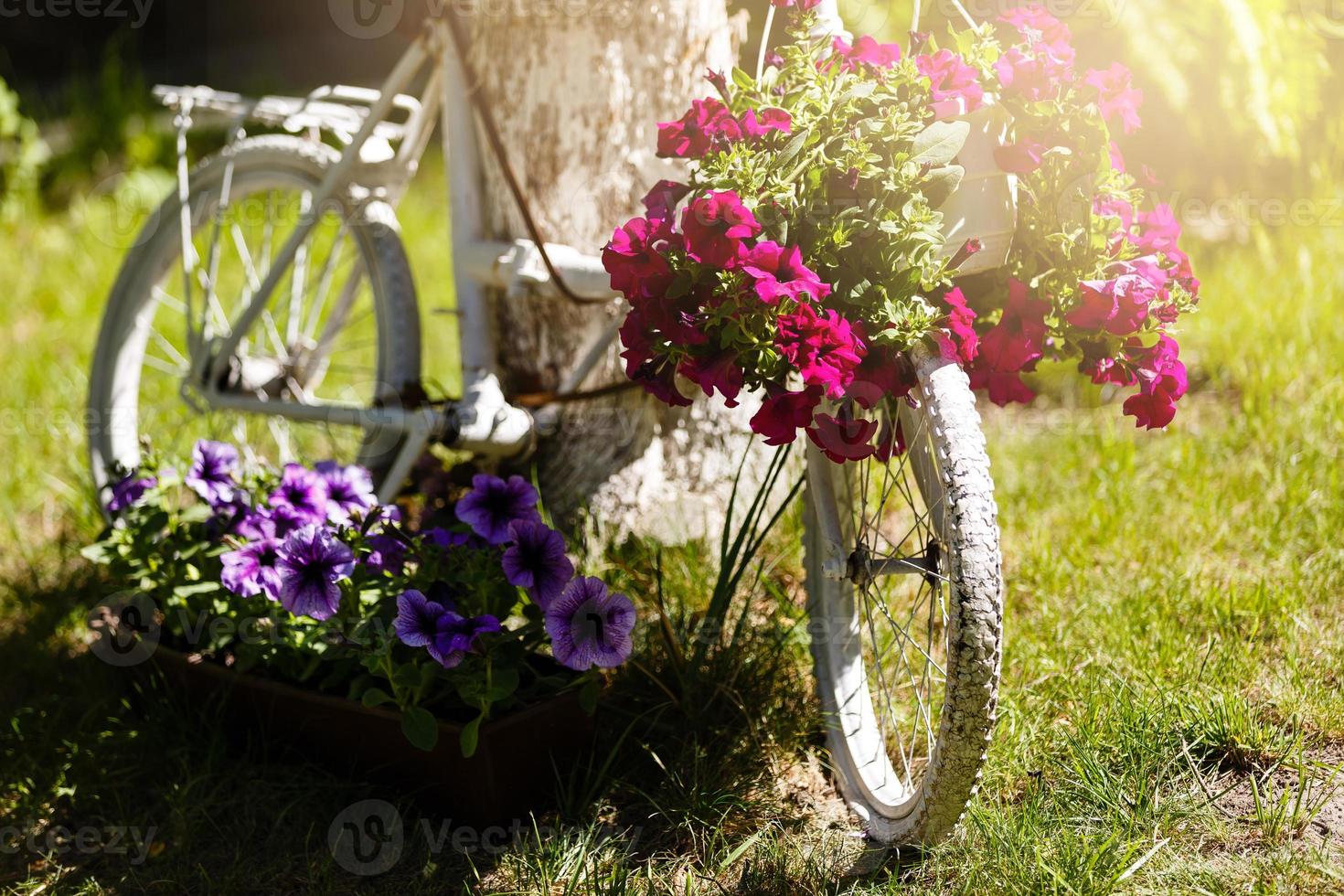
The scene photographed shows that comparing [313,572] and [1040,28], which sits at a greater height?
[1040,28]

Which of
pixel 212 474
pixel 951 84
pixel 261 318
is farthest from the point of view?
pixel 261 318

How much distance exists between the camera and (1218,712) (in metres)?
1.88

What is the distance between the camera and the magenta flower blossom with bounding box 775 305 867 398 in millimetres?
1644

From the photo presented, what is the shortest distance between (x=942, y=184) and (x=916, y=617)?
0.88m

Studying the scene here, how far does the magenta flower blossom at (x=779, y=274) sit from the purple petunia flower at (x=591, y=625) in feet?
1.71

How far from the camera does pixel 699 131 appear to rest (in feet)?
6.06

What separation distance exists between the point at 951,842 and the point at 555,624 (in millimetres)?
644

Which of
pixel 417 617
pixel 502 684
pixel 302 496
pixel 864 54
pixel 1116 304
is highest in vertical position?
pixel 864 54

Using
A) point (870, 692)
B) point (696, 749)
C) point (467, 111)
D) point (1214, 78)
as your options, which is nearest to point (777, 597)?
point (870, 692)

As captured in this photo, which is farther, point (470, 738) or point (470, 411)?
point (470, 411)

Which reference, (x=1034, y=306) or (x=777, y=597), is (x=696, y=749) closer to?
(x=777, y=597)

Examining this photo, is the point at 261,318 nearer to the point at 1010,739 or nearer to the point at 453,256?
the point at 453,256

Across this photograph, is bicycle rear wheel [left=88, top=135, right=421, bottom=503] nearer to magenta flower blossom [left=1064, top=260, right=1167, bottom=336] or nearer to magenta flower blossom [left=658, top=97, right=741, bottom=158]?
magenta flower blossom [left=658, top=97, right=741, bottom=158]

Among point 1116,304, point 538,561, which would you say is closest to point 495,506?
point 538,561
